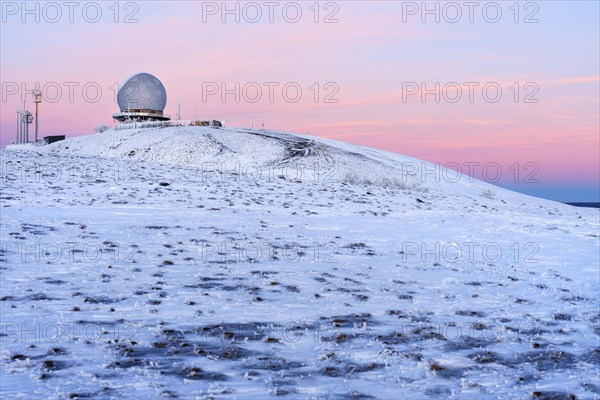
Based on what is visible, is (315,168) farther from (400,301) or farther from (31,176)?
(400,301)

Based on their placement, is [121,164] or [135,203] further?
[121,164]

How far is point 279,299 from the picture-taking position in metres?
13.1

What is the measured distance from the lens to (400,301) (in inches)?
535

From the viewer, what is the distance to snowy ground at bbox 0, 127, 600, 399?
30.1 ft

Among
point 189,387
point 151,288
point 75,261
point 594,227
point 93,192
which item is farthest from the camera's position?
point 594,227

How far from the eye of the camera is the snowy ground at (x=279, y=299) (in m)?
9.18

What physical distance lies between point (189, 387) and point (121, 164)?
3116cm

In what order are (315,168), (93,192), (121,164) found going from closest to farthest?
(93,192) → (121,164) → (315,168)

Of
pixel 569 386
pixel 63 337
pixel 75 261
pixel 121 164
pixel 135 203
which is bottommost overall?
pixel 569 386

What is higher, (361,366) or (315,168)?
(315,168)

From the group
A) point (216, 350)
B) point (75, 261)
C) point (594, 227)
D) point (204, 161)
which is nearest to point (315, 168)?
point (204, 161)

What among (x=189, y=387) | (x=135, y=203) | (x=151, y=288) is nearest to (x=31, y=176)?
(x=135, y=203)

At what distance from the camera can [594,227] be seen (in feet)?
94.1

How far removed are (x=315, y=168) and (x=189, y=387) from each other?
4235 centimetres
